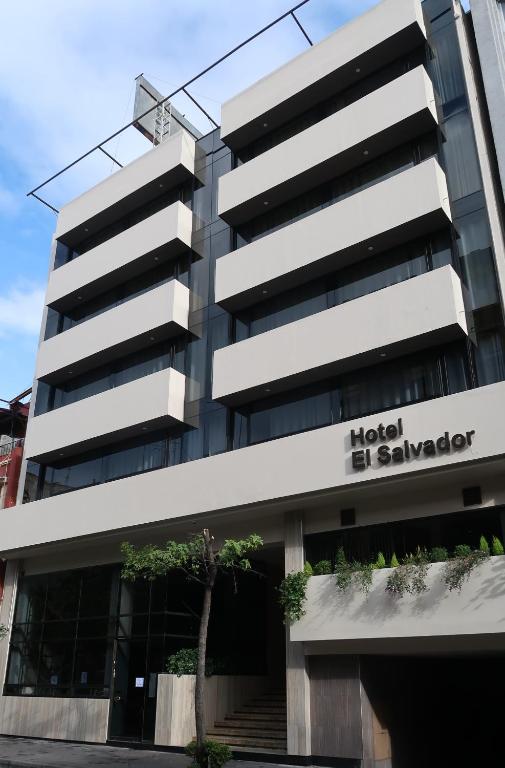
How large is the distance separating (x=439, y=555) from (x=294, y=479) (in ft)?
14.7

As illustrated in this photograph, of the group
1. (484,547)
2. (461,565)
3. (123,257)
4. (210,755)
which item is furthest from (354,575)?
(123,257)

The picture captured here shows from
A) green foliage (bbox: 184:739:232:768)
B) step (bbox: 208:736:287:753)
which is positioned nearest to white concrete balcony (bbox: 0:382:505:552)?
step (bbox: 208:736:287:753)

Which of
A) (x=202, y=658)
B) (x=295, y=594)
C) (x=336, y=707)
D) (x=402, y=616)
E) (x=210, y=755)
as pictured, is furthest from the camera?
(x=295, y=594)

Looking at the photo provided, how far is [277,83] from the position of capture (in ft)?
87.4

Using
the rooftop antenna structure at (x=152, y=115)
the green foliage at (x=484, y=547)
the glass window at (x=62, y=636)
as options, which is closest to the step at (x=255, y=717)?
the glass window at (x=62, y=636)

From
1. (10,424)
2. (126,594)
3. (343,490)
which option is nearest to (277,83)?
(343,490)

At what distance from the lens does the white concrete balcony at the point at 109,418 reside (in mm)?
25109

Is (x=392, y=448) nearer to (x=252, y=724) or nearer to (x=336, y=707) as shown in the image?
(x=336, y=707)

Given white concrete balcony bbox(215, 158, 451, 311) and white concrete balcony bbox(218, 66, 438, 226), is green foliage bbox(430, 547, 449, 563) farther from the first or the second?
white concrete balcony bbox(218, 66, 438, 226)

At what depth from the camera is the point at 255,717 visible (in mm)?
21656

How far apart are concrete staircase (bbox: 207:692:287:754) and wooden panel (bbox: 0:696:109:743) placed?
4.35m

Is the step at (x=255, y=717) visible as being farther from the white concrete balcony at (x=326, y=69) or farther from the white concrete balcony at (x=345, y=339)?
the white concrete balcony at (x=326, y=69)

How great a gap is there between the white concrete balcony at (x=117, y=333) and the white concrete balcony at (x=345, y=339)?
138 inches

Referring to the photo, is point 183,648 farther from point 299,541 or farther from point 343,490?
point 343,490
